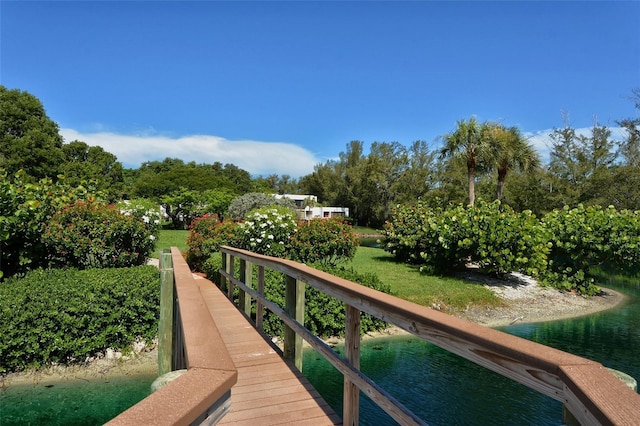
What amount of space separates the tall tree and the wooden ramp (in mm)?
29299

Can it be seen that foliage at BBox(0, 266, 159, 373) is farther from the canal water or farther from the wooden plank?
the wooden plank

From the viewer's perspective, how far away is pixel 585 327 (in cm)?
971

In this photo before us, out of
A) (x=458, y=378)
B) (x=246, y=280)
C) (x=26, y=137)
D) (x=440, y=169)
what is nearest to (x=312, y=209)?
(x=440, y=169)

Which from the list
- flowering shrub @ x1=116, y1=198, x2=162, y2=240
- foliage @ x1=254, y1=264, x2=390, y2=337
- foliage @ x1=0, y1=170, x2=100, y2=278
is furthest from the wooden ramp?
→ flowering shrub @ x1=116, y1=198, x2=162, y2=240

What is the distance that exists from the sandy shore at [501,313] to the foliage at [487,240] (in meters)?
0.58

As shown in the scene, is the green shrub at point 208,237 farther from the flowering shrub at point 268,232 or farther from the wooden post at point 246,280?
the wooden post at point 246,280

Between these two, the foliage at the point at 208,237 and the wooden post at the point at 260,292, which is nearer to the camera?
the wooden post at the point at 260,292

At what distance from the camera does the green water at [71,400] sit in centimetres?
494

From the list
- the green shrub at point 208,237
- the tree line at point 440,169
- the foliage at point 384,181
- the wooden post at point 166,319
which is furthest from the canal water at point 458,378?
the foliage at point 384,181

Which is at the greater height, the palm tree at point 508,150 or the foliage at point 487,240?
the palm tree at point 508,150

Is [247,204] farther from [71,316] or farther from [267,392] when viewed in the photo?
[267,392]

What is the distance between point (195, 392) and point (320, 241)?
31.4ft

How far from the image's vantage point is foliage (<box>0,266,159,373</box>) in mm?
5832

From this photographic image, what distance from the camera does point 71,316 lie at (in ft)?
20.1
